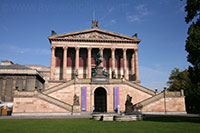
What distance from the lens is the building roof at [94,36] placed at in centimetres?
4515

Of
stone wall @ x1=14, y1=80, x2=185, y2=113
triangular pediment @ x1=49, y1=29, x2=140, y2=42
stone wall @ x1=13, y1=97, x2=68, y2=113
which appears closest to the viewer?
stone wall @ x1=13, y1=97, x2=68, y2=113

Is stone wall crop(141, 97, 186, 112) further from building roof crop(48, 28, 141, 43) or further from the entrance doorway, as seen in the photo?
building roof crop(48, 28, 141, 43)

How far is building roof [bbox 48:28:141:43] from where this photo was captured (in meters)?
45.2

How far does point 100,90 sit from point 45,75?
40.2m

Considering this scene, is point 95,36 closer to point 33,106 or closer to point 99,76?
point 99,76

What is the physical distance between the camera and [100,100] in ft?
111

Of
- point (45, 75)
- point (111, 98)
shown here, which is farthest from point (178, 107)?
point (45, 75)

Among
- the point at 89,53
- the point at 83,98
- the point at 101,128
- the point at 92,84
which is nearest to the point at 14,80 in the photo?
the point at 89,53

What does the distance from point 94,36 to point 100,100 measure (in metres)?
19.3

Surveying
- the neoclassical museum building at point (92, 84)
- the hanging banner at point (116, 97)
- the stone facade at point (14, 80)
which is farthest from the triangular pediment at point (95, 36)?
the hanging banner at point (116, 97)

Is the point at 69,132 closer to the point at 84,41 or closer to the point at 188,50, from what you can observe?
the point at 188,50

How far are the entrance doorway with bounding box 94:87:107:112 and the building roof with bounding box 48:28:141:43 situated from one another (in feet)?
54.2

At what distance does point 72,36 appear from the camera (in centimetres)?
4591

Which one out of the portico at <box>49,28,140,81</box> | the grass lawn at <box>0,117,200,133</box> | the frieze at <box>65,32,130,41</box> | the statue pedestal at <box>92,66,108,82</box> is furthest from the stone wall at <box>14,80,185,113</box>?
the frieze at <box>65,32,130,41</box>
